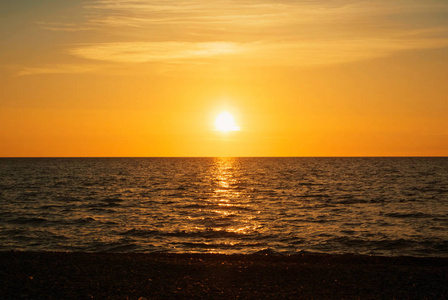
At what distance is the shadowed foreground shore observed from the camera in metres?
15.2

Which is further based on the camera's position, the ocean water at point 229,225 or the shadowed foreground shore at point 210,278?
the ocean water at point 229,225

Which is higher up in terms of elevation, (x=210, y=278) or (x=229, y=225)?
(x=210, y=278)

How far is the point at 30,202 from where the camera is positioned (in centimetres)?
4991

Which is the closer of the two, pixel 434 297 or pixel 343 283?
pixel 434 297

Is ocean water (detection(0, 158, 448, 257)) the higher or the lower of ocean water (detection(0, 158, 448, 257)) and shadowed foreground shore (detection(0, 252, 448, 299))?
the lower

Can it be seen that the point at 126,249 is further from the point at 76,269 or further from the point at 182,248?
the point at 76,269

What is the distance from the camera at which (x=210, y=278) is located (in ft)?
57.8

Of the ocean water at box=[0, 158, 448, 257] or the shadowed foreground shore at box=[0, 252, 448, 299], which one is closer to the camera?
the shadowed foreground shore at box=[0, 252, 448, 299]

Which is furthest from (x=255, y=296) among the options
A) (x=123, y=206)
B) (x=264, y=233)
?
(x=123, y=206)

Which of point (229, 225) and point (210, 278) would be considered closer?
point (210, 278)

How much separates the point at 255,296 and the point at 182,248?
40.9 feet

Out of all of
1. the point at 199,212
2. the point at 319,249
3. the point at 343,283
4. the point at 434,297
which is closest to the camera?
the point at 434,297

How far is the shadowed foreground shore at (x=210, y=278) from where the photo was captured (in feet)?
50.0

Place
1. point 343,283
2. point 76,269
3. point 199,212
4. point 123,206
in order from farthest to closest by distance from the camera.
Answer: point 123,206
point 199,212
point 76,269
point 343,283
